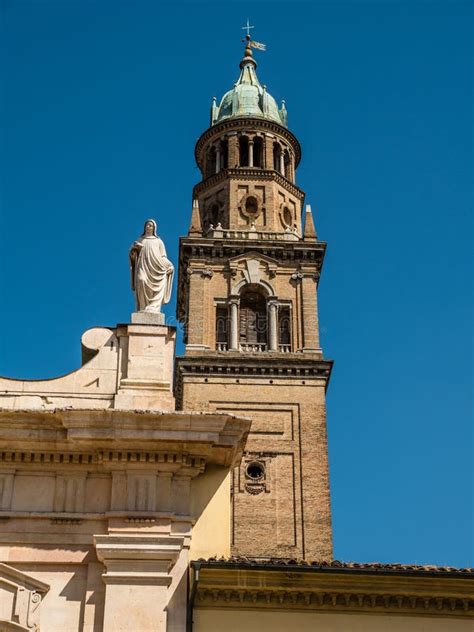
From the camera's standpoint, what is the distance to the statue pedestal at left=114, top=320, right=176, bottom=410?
16078 mm

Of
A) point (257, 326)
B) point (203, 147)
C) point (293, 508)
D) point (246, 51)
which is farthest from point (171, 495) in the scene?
point (246, 51)

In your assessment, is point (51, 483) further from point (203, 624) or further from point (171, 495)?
point (203, 624)

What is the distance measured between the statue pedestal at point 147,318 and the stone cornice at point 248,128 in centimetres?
3461

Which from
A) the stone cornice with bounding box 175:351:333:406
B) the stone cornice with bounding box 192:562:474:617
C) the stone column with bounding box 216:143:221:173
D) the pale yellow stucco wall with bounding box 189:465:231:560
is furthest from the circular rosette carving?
the stone cornice with bounding box 192:562:474:617

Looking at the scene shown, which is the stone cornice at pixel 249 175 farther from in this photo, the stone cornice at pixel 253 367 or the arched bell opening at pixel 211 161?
the stone cornice at pixel 253 367

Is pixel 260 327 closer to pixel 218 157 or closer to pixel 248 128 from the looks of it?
pixel 218 157

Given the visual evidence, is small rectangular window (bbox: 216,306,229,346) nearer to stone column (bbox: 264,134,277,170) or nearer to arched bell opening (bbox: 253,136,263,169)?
stone column (bbox: 264,134,277,170)

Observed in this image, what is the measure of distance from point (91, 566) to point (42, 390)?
2821 mm

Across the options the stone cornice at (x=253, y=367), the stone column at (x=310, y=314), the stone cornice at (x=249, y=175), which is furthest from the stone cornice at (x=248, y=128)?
the stone cornice at (x=253, y=367)

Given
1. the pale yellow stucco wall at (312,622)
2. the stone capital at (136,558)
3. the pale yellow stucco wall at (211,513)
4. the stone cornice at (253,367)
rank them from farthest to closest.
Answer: the stone cornice at (253,367)
the pale yellow stucco wall at (211,513)
the stone capital at (136,558)
the pale yellow stucco wall at (312,622)

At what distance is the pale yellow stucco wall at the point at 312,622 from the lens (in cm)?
1464

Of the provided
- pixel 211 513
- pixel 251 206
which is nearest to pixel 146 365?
pixel 211 513

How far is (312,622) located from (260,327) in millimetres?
29279

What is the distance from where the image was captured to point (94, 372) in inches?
654
